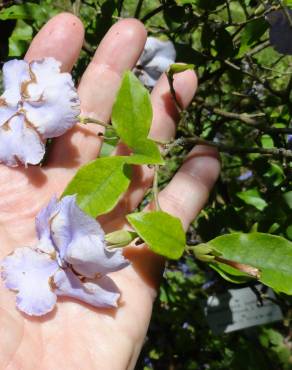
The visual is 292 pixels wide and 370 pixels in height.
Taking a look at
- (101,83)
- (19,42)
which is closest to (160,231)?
(101,83)

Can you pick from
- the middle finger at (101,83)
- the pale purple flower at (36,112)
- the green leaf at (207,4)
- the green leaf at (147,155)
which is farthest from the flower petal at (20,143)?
the green leaf at (207,4)

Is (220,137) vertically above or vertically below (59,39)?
below

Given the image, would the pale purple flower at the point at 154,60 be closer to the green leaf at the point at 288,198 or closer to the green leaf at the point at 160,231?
the green leaf at the point at 288,198

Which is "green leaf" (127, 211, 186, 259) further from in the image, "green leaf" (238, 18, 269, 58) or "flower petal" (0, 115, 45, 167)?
"green leaf" (238, 18, 269, 58)

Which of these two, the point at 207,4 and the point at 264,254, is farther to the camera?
the point at 207,4

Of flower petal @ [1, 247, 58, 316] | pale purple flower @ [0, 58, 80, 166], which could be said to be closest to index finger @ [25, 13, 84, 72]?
pale purple flower @ [0, 58, 80, 166]

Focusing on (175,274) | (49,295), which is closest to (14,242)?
(49,295)

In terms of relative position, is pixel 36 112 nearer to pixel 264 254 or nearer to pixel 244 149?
pixel 244 149
